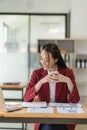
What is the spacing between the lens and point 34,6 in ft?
22.4

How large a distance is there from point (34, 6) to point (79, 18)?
1.50m

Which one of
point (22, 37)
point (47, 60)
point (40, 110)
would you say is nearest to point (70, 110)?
point (40, 110)

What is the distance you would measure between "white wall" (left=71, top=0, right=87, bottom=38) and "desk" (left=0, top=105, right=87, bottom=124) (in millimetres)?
4380

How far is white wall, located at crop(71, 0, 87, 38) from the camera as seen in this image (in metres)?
5.89

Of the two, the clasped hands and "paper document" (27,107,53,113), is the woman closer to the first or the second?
the clasped hands

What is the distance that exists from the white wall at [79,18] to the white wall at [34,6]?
93 cm

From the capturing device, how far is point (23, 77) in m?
6.83

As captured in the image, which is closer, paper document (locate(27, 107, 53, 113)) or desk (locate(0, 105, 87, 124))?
desk (locate(0, 105, 87, 124))

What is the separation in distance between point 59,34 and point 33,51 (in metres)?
0.83

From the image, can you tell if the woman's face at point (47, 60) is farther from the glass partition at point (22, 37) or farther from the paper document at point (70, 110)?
the glass partition at point (22, 37)

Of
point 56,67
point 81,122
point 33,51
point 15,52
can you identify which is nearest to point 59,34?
point 33,51

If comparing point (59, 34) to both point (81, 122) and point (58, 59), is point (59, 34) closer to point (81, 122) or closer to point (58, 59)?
point (58, 59)

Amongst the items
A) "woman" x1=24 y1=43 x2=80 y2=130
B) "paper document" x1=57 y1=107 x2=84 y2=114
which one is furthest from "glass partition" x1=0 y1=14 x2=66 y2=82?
"paper document" x1=57 y1=107 x2=84 y2=114

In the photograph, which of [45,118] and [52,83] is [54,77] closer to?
[52,83]
